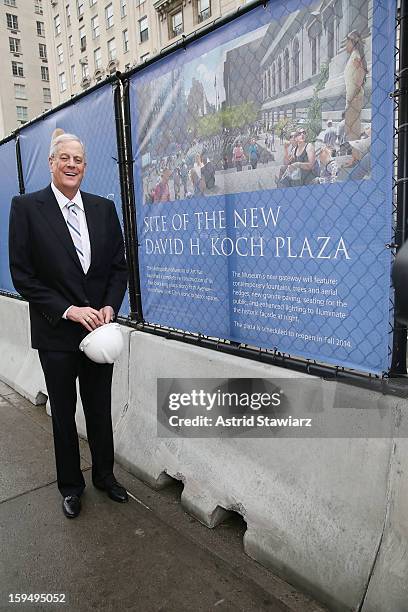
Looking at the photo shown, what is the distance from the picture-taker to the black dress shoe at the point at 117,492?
294 centimetres

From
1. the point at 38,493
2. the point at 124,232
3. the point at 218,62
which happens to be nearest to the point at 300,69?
the point at 218,62

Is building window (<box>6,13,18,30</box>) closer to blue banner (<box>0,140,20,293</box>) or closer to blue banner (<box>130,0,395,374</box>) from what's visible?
blue banner (<box>0,140,20,293</box>)

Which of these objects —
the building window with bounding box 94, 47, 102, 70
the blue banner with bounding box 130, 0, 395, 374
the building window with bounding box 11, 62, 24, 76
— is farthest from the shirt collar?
the building window with bounding box 11, 62, 24, 76

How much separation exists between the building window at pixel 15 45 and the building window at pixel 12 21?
4.41 ft

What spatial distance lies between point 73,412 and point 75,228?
1177mm

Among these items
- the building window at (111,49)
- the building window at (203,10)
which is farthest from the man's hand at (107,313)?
the building window at (111,49)

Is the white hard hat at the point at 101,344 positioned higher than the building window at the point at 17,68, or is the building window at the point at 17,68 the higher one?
the building window at the point at 17,68

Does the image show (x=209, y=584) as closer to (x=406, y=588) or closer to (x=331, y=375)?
(x=406, y=588)

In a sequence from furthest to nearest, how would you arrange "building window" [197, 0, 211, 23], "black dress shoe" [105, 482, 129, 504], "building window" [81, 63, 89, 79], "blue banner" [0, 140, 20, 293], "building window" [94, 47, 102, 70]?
1. "building window" [81, 63, 89, 79]
2. "building window" [94, 47, 102, 70]
3. "building window" [197, 0, 211, 23]
4. "blue banner" [0, 140, 20, 293]
5. "black dress shoe" [105, 482, 129, 504]

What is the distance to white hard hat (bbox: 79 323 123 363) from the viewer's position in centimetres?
260

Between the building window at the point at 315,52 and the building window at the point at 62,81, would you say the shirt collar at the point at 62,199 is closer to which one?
the building window at the point at 315,52

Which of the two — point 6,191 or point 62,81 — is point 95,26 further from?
point 6,191

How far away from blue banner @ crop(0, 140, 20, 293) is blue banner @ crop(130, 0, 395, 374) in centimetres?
257

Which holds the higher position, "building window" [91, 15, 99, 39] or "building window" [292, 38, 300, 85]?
"building window" [91, 15, 99, 39]
